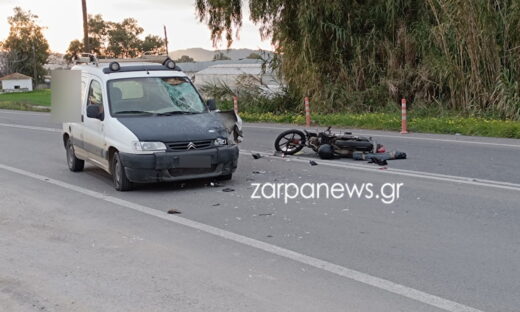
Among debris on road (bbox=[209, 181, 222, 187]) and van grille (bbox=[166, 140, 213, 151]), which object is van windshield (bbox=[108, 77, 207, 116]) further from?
debris on road (bbox=[209, 181, 222, 187])

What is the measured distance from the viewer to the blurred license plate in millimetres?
9094

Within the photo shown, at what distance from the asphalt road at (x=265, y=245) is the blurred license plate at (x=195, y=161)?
38cm

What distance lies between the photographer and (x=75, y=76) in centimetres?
1148

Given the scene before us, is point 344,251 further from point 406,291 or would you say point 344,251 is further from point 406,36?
point 406,36

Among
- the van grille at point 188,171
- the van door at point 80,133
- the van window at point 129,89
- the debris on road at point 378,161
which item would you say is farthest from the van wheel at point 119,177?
the debris on road at point 378,161

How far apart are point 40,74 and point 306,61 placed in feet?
370

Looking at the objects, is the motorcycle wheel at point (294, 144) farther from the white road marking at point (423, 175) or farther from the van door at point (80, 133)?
the van door at point (80, 133)

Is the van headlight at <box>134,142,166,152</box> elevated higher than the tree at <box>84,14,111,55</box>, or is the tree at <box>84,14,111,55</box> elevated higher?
the tree at <box>84,14,111,55</box>

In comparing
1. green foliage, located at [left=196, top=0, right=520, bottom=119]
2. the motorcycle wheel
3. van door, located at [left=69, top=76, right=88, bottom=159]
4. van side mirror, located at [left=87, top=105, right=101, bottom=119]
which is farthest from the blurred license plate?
green foliage, located at [left=196, top=0, right=520, bottom=119]

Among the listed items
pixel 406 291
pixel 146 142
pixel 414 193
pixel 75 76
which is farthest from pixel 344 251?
pixel 75 76

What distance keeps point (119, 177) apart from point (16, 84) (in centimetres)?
11196

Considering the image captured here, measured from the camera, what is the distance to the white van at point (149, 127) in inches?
358

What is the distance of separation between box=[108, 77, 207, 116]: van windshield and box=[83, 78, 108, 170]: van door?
10.8 inches

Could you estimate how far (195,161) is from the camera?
361 inches
